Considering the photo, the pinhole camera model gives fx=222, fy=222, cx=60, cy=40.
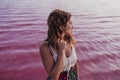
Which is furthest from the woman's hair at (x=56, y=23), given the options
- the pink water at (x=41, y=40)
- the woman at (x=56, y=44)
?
the pink water at (x=41, y=40)

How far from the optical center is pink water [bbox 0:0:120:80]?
300 centimetres

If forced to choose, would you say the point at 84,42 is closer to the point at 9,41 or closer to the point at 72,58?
the point at 9,41

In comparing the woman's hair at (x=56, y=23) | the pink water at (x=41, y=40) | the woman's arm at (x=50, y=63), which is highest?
the woman's hair at (x=56, y=23)

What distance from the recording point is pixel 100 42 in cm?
421

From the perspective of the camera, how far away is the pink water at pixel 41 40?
9.84ft

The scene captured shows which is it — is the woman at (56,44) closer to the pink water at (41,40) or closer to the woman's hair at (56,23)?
the woman's hair at (56,23)

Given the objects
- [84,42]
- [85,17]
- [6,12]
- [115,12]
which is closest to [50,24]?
[84,42]

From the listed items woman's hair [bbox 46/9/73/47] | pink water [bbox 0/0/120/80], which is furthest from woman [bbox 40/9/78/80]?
pink water [bbox 0/0/120/80]

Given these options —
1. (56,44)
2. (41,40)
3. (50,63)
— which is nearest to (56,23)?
(56,44)

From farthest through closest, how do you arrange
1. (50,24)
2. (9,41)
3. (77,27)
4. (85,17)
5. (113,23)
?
(85,17)
(113,23)
(77,27)
(9,41)
(50,24)

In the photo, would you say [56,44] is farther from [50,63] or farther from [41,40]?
[41,40]

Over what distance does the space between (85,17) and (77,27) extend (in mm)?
1191

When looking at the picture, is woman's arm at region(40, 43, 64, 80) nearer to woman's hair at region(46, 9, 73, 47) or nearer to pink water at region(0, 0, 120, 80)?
woman's hair at region(46, 9, 73, 47)

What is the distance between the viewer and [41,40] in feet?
13.9
